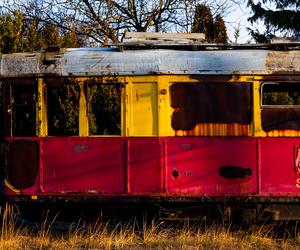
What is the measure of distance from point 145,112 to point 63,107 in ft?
3.87

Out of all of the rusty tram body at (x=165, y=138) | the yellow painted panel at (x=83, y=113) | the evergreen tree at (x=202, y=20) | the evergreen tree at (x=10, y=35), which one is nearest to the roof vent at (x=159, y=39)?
the rusty tram body at (x=165, y=138)

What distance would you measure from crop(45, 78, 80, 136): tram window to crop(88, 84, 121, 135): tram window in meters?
0.21

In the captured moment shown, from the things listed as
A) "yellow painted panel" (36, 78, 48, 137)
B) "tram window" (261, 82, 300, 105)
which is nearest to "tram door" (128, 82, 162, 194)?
"yellow painted panel" (36, 78, 48, 137)

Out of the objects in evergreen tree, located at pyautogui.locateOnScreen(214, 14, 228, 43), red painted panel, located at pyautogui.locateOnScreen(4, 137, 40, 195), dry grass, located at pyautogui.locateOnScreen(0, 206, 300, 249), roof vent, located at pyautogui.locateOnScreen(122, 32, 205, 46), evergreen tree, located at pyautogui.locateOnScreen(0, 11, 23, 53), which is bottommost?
dry grass, located at pyautogui.locateOnScreen(0, 206, 300, 249)

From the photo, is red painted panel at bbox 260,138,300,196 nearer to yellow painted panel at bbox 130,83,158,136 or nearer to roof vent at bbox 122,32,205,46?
yellow painted panel at bbox 130,83,158,136

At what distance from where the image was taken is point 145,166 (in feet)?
24.5

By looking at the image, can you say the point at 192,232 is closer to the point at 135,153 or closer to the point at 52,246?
the point at 135,153

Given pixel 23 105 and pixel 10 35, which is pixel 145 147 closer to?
pixel 23 105

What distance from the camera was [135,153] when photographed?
7480mm

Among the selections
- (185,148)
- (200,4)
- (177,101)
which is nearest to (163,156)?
(185,148)

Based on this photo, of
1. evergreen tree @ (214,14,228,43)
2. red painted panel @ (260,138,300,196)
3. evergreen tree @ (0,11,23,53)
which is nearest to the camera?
red painted panel @ (260,138,300,196)

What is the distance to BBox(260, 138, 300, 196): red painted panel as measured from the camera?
7414 millimetres

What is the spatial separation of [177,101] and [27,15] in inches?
544

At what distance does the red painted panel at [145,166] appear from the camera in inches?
293
